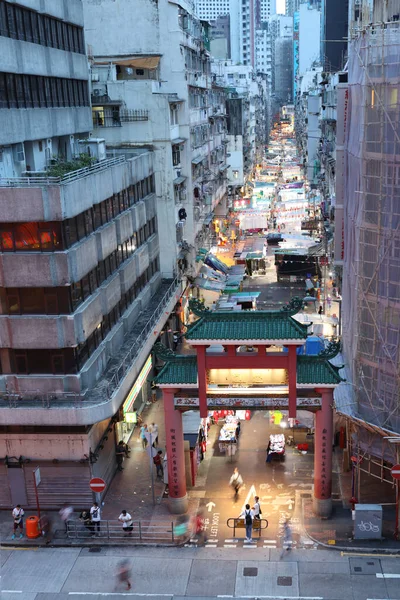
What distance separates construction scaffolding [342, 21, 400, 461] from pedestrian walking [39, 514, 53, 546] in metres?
13.1

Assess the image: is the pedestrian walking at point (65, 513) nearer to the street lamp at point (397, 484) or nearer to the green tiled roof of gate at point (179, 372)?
the green tiled roof of gate at point (179, 372)

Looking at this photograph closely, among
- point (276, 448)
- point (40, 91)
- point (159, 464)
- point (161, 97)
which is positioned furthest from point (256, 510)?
point (161, 97)

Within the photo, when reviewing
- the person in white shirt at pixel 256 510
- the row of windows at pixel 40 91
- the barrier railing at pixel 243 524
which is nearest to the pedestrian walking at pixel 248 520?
the person in white shirt at pixel 256 510

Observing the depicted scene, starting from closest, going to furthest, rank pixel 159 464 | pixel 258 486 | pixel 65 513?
pixel 65 513 → pixel 258 486 → pixel 159 464

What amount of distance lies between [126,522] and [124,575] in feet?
9.05

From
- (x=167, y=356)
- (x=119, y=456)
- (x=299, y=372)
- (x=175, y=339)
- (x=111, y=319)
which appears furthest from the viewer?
(x=175, y=339)

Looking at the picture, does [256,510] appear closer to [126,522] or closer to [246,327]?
[126,522]

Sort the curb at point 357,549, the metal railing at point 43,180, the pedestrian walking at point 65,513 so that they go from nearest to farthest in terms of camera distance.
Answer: the curb at point 357,549 → the metal railing at point 43,180 → the pedestrian walking at point 65,513

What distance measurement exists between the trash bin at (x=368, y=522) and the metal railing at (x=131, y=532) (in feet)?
21.8

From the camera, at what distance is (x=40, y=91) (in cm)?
3519

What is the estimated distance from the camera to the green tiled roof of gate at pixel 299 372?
27.4 meters

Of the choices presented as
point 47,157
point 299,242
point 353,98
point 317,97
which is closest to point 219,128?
point 299,242

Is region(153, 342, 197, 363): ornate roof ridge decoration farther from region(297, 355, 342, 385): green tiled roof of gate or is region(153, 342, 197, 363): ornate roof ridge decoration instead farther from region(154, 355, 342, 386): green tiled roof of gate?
region(297, 355, 342, 385): green tiled roof of gate

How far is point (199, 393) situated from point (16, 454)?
8.41 m
